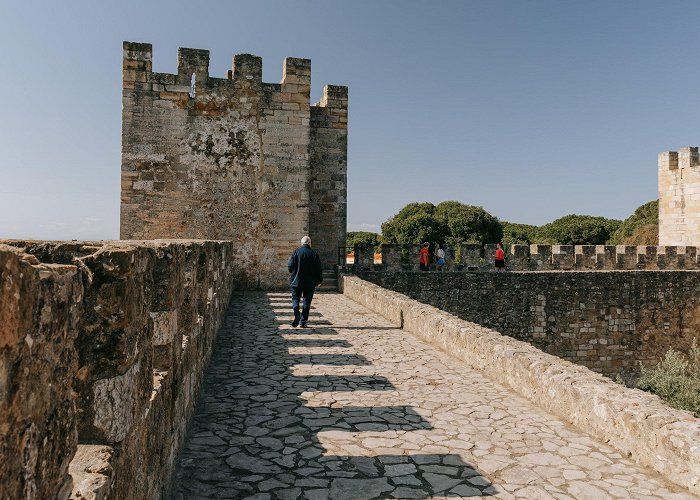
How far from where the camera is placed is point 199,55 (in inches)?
525

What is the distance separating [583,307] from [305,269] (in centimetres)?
1043

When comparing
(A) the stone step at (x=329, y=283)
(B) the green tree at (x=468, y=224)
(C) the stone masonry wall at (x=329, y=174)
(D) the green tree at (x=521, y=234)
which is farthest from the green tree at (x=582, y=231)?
(A) the stone step at (x=329, y=283)

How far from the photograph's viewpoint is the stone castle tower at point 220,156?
13180 mm

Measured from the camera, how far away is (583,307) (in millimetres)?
15781

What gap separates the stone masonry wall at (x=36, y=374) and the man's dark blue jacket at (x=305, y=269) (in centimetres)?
710

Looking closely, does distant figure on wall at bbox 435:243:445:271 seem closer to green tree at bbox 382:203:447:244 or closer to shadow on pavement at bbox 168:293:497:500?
shadow on pavement at bbox 168:293:497:500

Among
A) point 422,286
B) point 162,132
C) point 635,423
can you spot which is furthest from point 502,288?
point 635,423

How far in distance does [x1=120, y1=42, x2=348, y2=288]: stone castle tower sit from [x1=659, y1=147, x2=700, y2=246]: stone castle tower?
524 inches

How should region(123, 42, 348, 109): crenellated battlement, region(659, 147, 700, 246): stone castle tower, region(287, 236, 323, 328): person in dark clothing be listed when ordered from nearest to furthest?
region(287, 236, 323, 328): person in dark clothing → region(123, 42, 348, 109): crenellated battlement → region(659, 147, 700, 246): stone castle tower

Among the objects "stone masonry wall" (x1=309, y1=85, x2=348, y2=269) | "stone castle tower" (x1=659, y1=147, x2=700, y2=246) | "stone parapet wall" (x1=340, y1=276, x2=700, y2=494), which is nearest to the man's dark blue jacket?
"stone parapet wall" (x1=340, y1=276, x2=700, y2=494)

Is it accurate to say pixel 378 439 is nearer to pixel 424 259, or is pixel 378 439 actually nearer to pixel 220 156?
pixel 220 156

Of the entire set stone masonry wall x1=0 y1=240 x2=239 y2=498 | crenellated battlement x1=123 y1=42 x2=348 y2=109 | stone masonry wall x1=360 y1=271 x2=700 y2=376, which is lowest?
stone masonry wall x1=360 y1=271 x2=700 y2=376

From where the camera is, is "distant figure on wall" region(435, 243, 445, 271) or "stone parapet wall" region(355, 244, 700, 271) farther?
"stone parapet wall" region(355, 244, 700, 271)

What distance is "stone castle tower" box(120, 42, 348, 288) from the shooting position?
13.2 m
